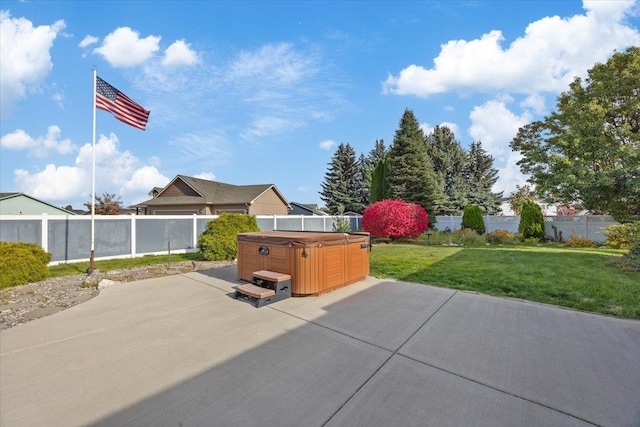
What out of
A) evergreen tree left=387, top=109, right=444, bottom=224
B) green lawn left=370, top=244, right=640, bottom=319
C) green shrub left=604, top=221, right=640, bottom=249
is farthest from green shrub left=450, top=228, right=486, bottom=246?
A: evergreen tree left=387, top=109, right=444, bottom=224

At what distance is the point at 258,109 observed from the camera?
11438 millimetres

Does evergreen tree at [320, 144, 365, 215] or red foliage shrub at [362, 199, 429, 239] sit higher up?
evergreen tree at [320, 144, 365, 215]

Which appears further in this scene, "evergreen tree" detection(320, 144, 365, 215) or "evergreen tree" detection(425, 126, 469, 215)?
"evergreen tree" detection(320, 144, 365, 215)

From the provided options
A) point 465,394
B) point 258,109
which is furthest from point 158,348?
point 258,109

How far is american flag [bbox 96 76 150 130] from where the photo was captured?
724 centimetres

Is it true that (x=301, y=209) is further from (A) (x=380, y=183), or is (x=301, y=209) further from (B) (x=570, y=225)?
(B) (x=570, y=225)

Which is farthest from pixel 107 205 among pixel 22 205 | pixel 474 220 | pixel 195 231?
pixel 474 220

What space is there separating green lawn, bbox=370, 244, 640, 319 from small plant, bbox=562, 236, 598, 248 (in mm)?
5094

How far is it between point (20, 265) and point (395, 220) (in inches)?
501

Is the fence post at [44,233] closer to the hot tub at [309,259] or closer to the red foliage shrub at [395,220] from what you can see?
the hot tub at [309,259]

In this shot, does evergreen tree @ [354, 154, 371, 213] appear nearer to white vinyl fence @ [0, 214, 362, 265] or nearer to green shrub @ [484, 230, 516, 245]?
green shrub @ [484, 230, 516, 245]

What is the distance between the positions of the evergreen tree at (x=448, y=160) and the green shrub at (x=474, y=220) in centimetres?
896

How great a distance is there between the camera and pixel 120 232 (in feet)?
31.9

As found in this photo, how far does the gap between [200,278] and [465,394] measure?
5.70 meters
